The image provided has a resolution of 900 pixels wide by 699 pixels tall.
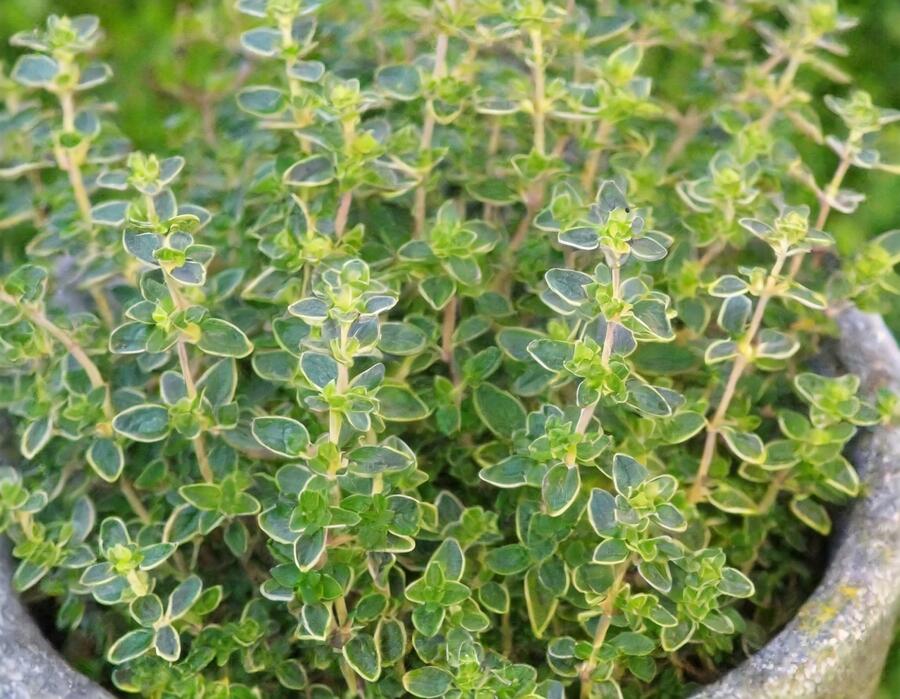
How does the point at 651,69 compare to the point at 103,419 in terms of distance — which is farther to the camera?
the point at 651,69

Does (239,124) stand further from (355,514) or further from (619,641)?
(619,641)

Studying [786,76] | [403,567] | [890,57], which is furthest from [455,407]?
[890,57]

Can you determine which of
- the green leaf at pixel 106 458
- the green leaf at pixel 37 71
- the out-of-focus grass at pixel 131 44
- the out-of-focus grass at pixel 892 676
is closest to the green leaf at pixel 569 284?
the green leaf at pixel 106 458

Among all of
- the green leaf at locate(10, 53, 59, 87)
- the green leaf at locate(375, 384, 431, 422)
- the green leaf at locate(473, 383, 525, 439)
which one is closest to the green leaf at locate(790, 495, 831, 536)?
the green leaf at locate(473, 383, 525, 439)

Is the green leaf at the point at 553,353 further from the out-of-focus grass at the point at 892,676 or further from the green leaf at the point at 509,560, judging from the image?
the out-of-focus grass at the point at 892,676

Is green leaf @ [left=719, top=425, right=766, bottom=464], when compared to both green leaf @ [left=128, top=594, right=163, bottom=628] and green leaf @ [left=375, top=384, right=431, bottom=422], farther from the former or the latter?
green leaf @ [left=128, top=594, right=163, bottom=628]

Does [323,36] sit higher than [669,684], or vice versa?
[323,36]
